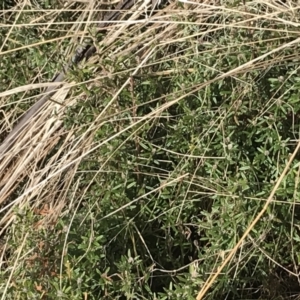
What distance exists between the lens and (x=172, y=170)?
1583 millimetres

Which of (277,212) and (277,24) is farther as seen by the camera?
(277,24)

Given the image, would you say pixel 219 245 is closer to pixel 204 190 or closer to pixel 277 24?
pixel 204 190

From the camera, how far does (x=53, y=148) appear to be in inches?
68.6

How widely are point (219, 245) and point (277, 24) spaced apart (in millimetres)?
589

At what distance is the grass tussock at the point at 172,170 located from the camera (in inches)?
56.3

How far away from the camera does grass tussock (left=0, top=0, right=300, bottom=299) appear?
1431 millimetres

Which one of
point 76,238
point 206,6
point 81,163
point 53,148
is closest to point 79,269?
point 76,238

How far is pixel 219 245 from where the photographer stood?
143cm

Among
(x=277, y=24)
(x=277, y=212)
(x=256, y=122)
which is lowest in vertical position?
(x=277, y=212)

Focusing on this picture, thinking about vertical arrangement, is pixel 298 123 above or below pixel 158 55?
below

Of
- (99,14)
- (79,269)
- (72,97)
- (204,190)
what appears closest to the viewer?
(79,269)

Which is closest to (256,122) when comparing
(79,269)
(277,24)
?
(277,24)

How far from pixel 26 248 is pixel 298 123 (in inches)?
28.9

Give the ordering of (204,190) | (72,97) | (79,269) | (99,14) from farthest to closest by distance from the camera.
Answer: (99,14), (72,97), (204,190), (79,269)
